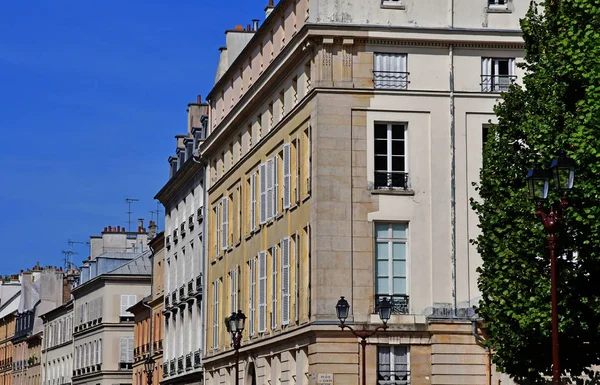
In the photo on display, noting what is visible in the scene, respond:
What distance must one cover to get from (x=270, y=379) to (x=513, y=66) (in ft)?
42.6

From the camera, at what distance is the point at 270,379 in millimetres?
45750

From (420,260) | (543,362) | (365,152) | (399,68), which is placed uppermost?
(399,68)

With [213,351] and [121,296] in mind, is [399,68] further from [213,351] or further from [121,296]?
[121,296]

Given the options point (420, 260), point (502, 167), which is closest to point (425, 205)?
point (420, 260)

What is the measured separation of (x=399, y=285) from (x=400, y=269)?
451 millimetres

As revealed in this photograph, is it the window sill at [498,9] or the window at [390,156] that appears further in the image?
the window sill at [498,9]

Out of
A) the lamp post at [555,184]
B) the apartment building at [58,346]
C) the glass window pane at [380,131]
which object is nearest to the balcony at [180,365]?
the glass window pane at [380,131]

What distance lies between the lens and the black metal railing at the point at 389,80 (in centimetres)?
4028

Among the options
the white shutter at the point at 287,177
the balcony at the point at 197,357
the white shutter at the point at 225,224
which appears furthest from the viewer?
the balcony at the point at 197,357

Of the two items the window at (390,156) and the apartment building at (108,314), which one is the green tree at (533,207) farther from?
the apartment building at (108,314)

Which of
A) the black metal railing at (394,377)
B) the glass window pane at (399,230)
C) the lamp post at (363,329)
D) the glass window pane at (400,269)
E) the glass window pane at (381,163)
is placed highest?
the glass window pane at (381,163)

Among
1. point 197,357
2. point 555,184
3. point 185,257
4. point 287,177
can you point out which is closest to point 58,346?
point 185,257

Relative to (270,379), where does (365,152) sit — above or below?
above

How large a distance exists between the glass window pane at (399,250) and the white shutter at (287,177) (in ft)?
15.9
